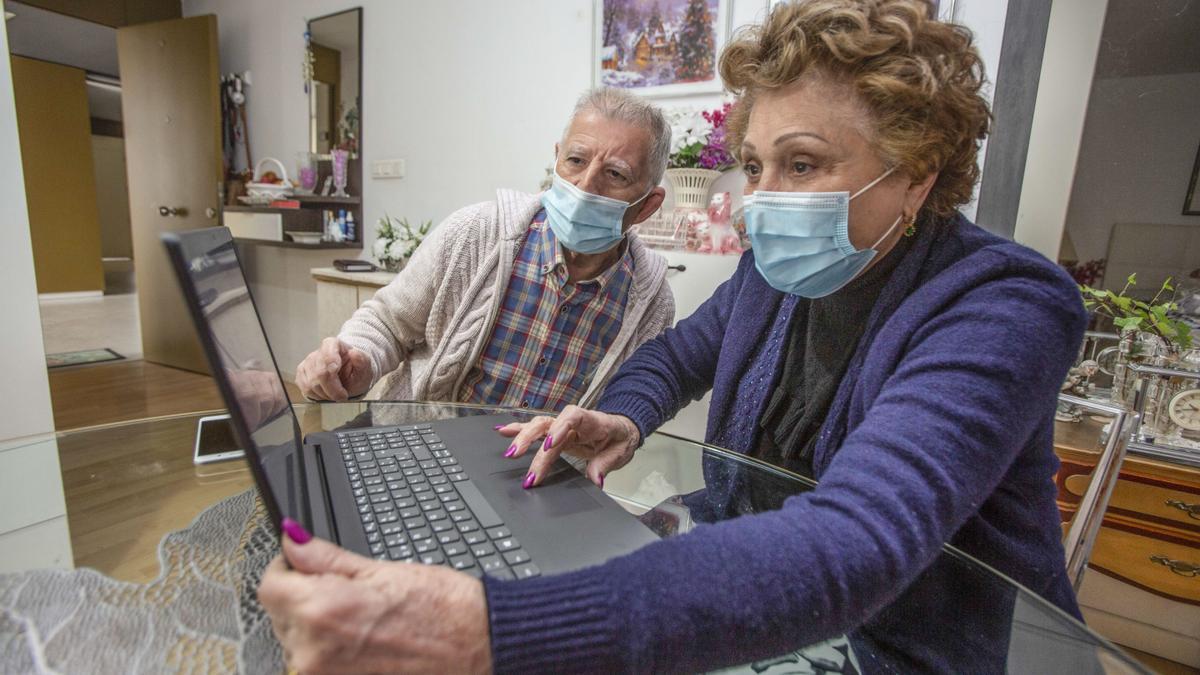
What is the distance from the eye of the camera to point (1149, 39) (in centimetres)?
153

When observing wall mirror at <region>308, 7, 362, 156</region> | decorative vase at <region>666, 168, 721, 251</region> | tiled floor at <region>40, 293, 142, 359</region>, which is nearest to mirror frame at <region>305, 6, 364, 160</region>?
wall mirror at <region>308, 7, 362, 156</region>

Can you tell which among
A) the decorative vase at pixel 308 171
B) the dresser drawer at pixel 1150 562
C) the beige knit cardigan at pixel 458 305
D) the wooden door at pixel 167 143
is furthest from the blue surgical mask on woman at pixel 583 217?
the wooden door at pixel 167 143

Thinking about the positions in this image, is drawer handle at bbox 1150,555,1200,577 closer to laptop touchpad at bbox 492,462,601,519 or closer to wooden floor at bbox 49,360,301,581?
laptop touchpad at bbox 492,462,601,519

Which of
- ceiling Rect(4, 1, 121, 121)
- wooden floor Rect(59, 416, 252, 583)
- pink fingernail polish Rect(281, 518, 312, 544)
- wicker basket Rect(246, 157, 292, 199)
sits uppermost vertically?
ceiling Rect(4, 1, 121, 121)

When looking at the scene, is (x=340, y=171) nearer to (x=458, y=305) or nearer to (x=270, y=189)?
(x=270, y=189)

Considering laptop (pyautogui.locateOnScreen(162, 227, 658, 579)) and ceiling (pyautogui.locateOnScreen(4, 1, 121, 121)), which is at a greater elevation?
ceiling (pyautogui.locateOnScreen(4, 1, 121, 121))

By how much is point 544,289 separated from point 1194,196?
171 cm

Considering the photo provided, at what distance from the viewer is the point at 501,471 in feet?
2.33

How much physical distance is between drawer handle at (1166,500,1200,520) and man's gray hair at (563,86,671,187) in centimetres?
148

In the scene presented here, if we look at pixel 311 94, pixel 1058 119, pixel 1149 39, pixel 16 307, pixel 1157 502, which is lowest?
pixel 1157 502

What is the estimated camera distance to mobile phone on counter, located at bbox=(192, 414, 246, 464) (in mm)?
1054

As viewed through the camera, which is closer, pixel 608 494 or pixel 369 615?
pixel 369 615

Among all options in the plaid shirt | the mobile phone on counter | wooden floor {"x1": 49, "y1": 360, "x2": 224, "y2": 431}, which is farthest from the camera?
wooden floor {"x1": 49, "y1": 360, "x2": 224, "y2": 431}

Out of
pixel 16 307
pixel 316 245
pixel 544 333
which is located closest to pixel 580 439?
pixel 544 333
